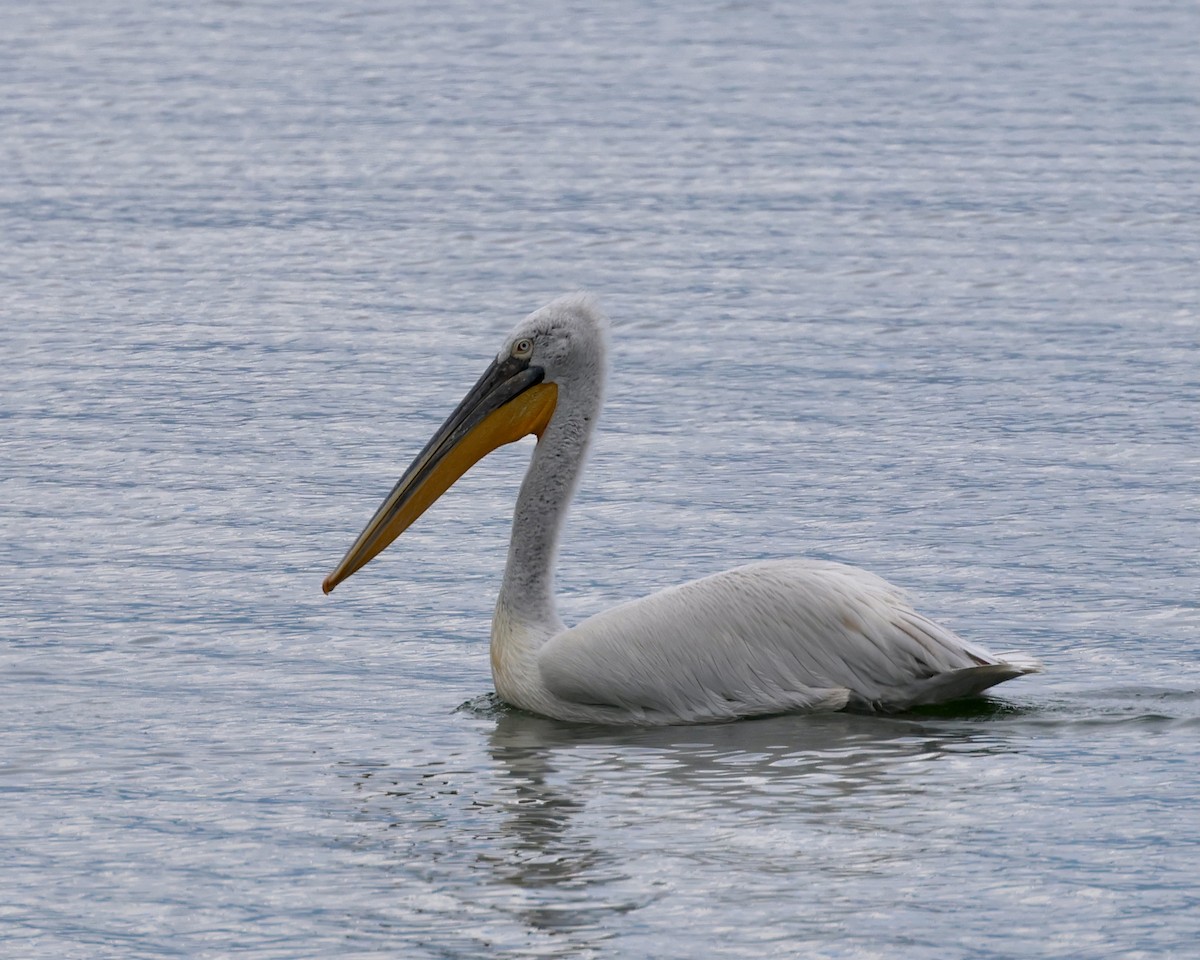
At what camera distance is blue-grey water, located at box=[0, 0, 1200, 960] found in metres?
4.75

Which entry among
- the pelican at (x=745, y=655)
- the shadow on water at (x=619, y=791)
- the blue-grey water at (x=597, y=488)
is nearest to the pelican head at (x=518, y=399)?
the blue-grey water at (x=597, y=488)

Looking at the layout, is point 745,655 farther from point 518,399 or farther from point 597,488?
point 597,488

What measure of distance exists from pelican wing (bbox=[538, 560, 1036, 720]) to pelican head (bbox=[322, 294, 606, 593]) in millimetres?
770

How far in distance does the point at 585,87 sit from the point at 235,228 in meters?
4.87

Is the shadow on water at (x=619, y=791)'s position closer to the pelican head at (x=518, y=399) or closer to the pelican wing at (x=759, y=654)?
the pelican wing at (x=759, y=654)

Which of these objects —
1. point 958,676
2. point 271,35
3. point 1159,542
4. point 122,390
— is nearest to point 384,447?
point 122,390

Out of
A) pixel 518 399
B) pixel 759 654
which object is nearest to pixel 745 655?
pixel 759 654

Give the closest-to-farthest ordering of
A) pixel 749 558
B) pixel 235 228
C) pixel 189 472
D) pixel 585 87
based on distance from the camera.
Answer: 1. pixel 749 558
2. pixel 189 472
3. pixel 235 228
4. pixel 585 87

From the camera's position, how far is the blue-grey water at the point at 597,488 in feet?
15.6

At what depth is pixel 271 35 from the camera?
789 inches

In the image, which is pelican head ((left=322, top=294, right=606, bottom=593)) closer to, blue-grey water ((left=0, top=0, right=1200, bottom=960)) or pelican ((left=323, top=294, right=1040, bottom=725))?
blue-grey water ((left=0, top=0, right=1200, bottom=960))

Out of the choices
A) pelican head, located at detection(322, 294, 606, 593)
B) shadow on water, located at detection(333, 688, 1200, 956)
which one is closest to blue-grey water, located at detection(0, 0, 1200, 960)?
shadow on water, located at detection(333, 688, 1200, 956)

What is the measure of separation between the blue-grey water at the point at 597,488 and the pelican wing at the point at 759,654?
0.11 metres

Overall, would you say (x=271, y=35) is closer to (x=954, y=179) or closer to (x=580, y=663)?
(x=954, y=179)
